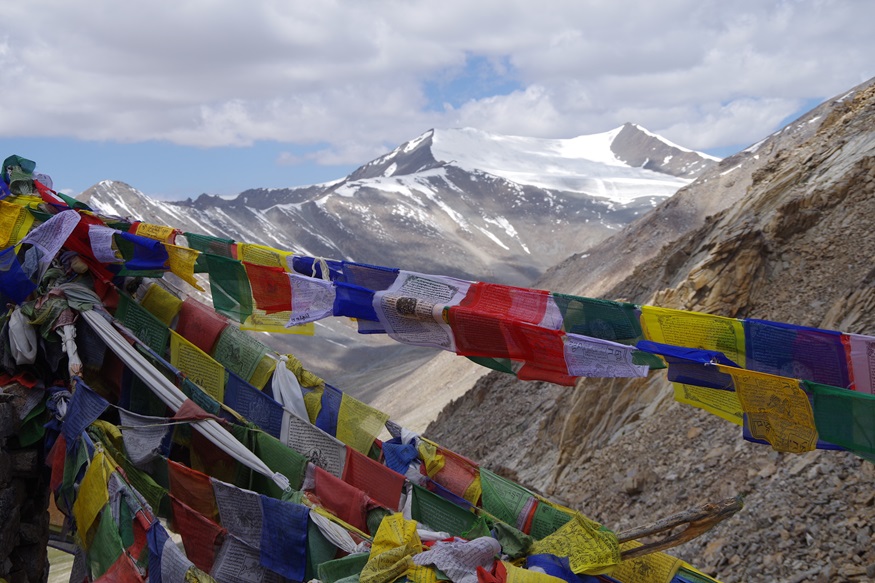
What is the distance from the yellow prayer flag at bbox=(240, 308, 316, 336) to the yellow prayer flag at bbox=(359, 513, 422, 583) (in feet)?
5.50

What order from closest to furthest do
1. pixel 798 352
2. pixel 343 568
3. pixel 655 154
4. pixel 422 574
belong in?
pixel 798 352, pixel 422 574, pixel 343 568, pixel 655 154

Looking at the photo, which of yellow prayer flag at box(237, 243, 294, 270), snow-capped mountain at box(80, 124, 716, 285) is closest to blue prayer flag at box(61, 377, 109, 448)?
yellow prayer flag at box(237, 243, 294, 270)

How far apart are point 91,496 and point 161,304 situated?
1989 millimetres

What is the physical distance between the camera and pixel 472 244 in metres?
85.7

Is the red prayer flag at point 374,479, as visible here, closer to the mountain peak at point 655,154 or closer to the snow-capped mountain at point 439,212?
the snow-capped mountain at point 439,212

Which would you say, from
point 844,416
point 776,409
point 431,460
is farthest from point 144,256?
point 844,416

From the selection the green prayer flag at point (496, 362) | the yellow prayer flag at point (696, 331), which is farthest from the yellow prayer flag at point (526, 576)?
the yellow prayer flag at point (696, 331)

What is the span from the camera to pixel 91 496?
5574 mm

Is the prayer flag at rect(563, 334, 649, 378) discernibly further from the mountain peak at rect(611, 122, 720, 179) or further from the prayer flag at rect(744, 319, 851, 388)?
the mountain peak at rect(611, 122, 720, 179)

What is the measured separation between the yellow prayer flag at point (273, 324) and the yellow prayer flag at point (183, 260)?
481 millimetres

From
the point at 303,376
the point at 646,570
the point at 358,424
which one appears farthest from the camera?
the point at 303,376

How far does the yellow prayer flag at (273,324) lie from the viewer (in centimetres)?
614

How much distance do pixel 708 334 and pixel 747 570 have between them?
3987 millimetres

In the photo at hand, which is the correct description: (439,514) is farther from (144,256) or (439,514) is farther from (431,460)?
(144,256)
